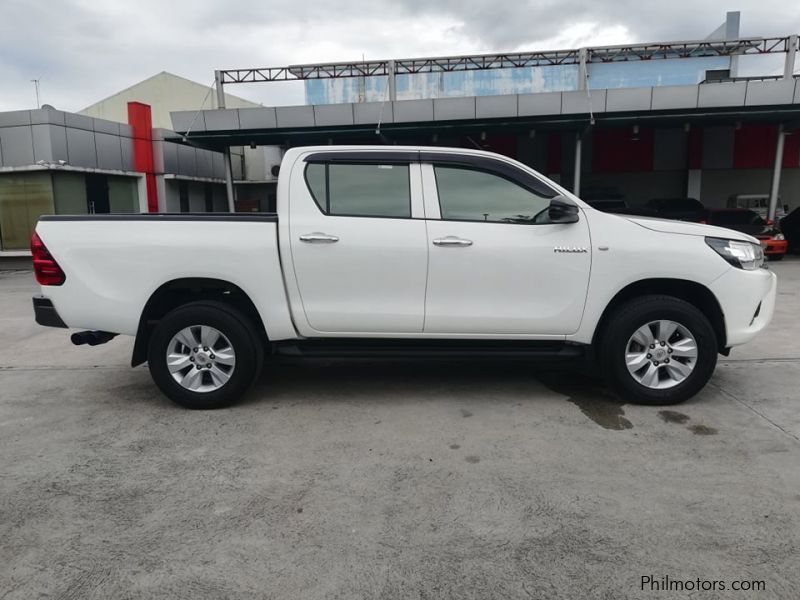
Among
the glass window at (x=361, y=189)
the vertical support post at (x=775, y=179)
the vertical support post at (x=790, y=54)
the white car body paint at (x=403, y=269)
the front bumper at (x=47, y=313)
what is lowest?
the front bumper at (x=47, y=313)

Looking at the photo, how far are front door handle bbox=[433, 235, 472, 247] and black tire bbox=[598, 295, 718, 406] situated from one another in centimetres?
125

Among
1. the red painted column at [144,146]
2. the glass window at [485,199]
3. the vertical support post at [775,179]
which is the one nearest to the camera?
the glass window at [485,199]

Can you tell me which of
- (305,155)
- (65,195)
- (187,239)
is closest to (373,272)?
(305,155)

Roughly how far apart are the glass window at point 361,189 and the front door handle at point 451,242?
315mm

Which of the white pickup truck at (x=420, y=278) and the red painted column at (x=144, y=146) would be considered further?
the red painted column at (x=144, y=146)

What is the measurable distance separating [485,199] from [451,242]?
46 cm

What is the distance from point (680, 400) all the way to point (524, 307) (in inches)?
55.3

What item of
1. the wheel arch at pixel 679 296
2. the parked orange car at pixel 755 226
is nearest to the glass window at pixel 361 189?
the wheel arch at pixel 679 296

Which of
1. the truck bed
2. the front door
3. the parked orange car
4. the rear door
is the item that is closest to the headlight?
the front door

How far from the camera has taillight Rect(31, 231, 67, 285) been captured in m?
4.55

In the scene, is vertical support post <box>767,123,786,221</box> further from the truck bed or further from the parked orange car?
the truck bed

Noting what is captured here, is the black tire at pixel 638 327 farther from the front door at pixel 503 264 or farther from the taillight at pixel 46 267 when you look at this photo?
the taillight at pixel 46 267

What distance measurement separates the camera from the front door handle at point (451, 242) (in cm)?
448

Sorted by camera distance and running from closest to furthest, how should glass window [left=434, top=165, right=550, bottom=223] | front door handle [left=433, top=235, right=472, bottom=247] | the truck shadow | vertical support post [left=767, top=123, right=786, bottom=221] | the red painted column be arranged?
front door handle [left=433, top=235, right=472, bottom=247] → glass window [left=434, top=165, right=550, bottom=223] → the truck shadow → vertical support post [left=767, top=123, right=786, bottom=221] → the red painted column
